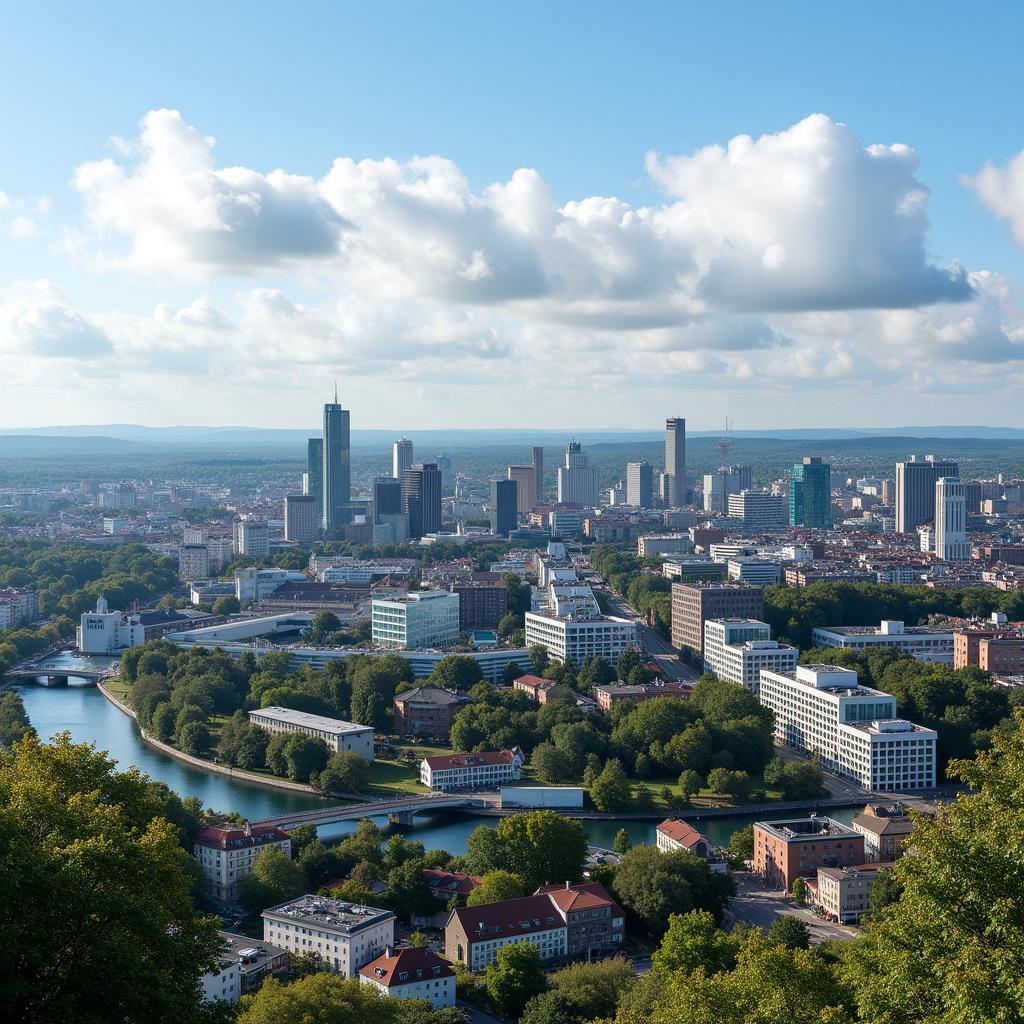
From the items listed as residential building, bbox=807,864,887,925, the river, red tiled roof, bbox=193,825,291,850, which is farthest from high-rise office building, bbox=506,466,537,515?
residential building, bbox=807,864,887,925

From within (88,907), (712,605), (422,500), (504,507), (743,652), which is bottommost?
(743,652)

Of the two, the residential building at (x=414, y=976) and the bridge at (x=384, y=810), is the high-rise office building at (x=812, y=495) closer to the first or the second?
the bridge at (x=384, y=810)

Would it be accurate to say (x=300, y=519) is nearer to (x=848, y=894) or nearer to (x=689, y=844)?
(x=689, y=844)

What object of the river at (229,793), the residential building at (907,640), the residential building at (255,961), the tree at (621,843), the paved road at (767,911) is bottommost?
the river at (229,793)

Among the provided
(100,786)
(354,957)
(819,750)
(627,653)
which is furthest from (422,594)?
(100,786)

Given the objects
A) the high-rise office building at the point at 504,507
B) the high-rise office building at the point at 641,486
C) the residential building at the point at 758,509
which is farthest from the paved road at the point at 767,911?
the high-rise office building at the point at 641,486

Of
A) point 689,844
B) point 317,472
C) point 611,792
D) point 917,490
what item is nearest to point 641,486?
point 317,472
